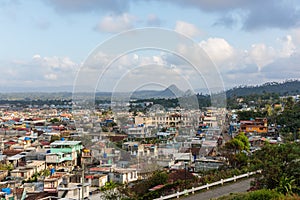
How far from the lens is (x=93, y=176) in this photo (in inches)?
401

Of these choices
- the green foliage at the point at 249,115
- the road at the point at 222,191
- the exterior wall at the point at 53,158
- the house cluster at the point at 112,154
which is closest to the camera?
the road at the point at 222,191

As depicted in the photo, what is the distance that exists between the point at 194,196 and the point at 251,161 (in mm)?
3575

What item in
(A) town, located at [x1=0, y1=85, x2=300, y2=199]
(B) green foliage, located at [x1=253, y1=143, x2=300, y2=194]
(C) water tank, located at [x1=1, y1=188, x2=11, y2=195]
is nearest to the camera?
(B) green foliage, located at [x1=253, y1=143, x2=300, y2=194]

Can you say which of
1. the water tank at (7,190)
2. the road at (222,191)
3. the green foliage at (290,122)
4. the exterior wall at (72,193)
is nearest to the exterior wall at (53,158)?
the water tank at (7,190)

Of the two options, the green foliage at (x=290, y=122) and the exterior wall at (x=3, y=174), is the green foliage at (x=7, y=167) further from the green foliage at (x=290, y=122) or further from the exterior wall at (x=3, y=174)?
the green foliage at (x=290, y=122)

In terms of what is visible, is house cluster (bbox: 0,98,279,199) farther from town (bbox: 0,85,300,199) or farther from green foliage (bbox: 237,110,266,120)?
green foliage (bbox: 237,110,266,120)

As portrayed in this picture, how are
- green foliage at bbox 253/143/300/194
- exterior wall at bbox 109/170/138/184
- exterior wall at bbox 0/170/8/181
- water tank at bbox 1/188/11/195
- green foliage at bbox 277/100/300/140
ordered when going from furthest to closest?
1. green foliage at bbox 277/100/300/140
2. exterior wall at bbox 0/170/8/181
3. exterior wall at bbox 109/170/138/184
4. water tank at bbox 1/188/11/195
5. green foliage at bbox 253/143/300/194

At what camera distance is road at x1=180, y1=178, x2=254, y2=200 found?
23.2ft

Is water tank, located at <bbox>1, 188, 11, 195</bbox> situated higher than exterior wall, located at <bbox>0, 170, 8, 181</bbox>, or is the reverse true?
water tank, located at <bbox>1, 188, 11, 195</bbox>

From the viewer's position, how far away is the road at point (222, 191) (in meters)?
7.08

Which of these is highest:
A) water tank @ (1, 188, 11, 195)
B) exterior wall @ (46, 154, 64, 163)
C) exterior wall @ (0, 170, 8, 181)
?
water tank @ (1, 188, 11, 195)

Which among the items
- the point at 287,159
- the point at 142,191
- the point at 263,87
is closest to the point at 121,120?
the point at 142,191

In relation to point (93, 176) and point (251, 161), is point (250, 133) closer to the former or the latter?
point (251, 161)

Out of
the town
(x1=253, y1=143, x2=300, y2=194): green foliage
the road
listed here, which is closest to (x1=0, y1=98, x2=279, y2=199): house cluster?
the town
